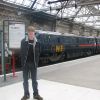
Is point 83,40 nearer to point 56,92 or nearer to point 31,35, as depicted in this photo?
point 56,92

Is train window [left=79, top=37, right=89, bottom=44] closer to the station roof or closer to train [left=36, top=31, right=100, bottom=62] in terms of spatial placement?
train [left=36, top=31, right=100, bottom=62]

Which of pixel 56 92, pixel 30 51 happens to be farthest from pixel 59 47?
pixel 30 51

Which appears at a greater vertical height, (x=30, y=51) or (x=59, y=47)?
(x=30, y=51)

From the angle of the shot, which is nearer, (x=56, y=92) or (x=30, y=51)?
(x=30, y=51)

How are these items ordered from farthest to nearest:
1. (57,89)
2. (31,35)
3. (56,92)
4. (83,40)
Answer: (83,40), (57,89), (56,92), (31,35)

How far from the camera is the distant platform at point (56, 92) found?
5820mm

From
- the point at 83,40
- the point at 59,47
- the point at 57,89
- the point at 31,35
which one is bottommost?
the point at 57,89

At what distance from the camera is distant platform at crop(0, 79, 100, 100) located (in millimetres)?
5820

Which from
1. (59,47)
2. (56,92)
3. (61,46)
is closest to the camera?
(56,92)

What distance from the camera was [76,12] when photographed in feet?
113

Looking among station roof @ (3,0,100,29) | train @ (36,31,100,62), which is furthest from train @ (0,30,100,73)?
station roof @ (3,0,100,29)

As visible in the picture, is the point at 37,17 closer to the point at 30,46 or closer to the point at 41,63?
the point at 41,63

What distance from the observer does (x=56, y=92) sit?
6.31 m

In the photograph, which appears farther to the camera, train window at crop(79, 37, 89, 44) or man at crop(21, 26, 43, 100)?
train window at crop(79, 37, 89, 44)
